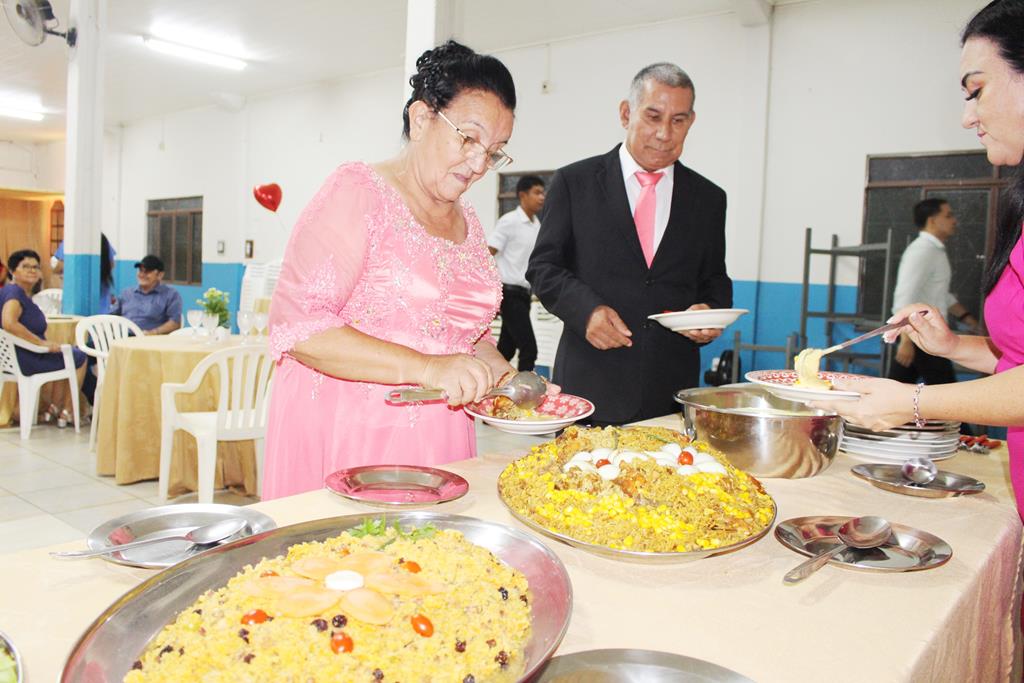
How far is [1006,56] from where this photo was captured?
130 cm

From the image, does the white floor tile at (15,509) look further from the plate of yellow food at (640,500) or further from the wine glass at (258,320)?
the plate of yellow food at (640,500)

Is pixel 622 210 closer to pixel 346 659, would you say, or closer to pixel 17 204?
pixel 346 659

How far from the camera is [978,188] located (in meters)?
5.35

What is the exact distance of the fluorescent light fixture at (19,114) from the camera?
11.3 m

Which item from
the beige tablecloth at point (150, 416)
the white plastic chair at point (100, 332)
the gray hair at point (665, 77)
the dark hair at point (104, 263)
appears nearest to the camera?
the gray hair at point (665, 77)

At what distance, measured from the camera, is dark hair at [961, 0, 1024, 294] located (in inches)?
50.6

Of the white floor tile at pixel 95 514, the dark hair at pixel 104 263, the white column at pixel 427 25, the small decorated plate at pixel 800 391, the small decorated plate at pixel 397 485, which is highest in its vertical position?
the white column at pixel 427 25

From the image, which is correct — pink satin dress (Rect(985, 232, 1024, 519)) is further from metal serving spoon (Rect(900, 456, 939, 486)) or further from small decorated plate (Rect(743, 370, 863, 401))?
small decorated plate (Rect(743, 370, 863, 401))

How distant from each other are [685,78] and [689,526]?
1766mm

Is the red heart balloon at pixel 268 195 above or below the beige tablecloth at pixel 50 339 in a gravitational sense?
above

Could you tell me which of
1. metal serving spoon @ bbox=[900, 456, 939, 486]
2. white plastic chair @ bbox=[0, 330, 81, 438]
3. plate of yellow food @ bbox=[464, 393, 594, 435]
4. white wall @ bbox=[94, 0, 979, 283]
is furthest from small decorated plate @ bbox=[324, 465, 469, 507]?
white wall @ bbox=[94, 0, 979, 283]

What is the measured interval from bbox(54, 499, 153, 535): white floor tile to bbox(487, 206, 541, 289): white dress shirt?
321 centimetres

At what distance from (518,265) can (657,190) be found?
140 inches

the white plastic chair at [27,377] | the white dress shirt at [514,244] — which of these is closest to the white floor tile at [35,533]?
the white plastic chair at [27,377]
